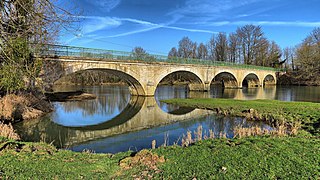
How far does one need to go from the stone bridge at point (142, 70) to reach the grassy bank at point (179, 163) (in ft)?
52.4

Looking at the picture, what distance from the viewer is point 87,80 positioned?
2623 inches

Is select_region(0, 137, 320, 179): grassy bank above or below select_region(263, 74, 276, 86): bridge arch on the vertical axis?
below

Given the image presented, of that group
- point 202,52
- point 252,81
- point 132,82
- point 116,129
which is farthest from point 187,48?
point 116,129

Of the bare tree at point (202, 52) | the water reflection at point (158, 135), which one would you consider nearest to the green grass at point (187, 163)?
the water reflection at point (158, 135)

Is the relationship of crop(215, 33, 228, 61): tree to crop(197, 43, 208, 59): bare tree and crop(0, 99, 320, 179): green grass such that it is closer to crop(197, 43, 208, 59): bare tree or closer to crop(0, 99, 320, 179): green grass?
crop(197, 43, 208, 59): bare tree

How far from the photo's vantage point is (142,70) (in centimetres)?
2847

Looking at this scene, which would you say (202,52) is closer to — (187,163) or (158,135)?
(158,135)

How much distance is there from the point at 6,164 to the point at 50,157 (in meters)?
1.01

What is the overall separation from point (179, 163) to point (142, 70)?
23566 mm

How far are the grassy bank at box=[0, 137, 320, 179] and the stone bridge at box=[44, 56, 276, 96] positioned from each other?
1597 centimetres

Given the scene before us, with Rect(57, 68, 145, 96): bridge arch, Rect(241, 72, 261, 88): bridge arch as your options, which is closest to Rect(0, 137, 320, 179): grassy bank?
Rect(57, 68, 145, 96): bridge arch

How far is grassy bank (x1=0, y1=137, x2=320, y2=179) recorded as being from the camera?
4.80 meters

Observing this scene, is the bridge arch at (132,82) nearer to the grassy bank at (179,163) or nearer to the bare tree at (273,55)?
the grassy bank at (179,163)

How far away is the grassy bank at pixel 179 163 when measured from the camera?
4.80 meters
